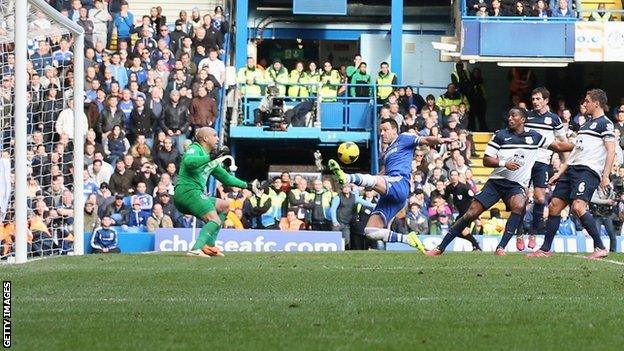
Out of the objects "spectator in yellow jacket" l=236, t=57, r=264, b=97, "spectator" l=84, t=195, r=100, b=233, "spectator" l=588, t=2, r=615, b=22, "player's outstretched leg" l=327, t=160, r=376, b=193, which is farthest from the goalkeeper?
"spectator" l=588, t=2, r=615, b=22

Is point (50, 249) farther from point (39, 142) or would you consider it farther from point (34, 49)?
point (34, 49)

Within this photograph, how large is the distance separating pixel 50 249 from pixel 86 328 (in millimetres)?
11159

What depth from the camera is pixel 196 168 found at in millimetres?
17750

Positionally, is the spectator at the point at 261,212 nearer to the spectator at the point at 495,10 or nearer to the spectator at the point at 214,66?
the spectator at the point at 214,66

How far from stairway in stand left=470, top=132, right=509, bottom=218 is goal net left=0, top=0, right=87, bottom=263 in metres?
9.56

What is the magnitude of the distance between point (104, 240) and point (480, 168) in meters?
9.34

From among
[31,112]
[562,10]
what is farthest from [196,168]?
[562,10]

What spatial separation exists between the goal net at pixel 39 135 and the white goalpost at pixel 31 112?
12 millimetres

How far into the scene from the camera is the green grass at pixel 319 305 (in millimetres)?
8445

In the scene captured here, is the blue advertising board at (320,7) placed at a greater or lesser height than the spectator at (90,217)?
greater

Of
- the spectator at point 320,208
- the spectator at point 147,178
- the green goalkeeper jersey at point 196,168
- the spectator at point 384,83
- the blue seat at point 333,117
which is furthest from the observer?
the blue seat at point 333,117

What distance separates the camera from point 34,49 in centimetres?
2358

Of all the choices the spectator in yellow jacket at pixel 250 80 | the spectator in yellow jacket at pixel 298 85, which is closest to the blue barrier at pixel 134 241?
the spectator in yellow jacket at pixel 250 80

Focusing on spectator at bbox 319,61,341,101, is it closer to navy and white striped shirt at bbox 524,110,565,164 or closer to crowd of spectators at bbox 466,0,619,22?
crowd of spectators at bbox 466,0,619,22
